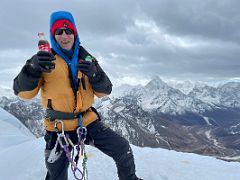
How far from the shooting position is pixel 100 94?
7598mm

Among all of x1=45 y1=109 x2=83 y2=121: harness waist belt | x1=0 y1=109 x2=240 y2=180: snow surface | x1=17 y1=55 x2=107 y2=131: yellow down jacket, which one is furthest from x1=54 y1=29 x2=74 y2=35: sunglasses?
x1=0 y1=109 x2=240 y2=180: snow surface

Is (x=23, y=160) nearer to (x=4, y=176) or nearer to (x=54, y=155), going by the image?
(x=4, y=176)

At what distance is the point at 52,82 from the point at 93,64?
95 centimetres

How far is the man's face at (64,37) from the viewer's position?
292 inches

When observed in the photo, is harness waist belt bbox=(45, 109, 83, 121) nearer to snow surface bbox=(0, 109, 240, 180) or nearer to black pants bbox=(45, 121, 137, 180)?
black pants bbox=(45, 121, 137, 180)

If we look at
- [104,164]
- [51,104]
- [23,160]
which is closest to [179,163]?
[104,164]

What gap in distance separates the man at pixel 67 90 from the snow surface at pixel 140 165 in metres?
2.71

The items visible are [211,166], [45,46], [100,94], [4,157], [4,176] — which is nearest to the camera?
[45,46]

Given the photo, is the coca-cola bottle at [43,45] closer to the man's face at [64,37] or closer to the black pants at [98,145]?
the man's face at [64,37]

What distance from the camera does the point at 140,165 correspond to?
462 inches

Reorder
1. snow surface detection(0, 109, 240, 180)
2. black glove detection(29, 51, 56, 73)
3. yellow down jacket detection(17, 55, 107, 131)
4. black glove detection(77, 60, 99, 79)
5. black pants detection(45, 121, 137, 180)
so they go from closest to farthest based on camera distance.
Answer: black glove detection(29, 51, 56, 73) < black glove detection(77, 60, 99, 79) < yellow down jacket detection(17, 55, 107, 131) < black pants detection(45, 121, 137, 180) < snow surface detection(0, 109, 240, 180)

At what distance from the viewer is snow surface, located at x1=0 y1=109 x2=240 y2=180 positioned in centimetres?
1042

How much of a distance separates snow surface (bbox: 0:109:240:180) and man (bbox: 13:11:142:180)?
271 cm

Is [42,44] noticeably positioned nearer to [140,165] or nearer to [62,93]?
[62,93]
